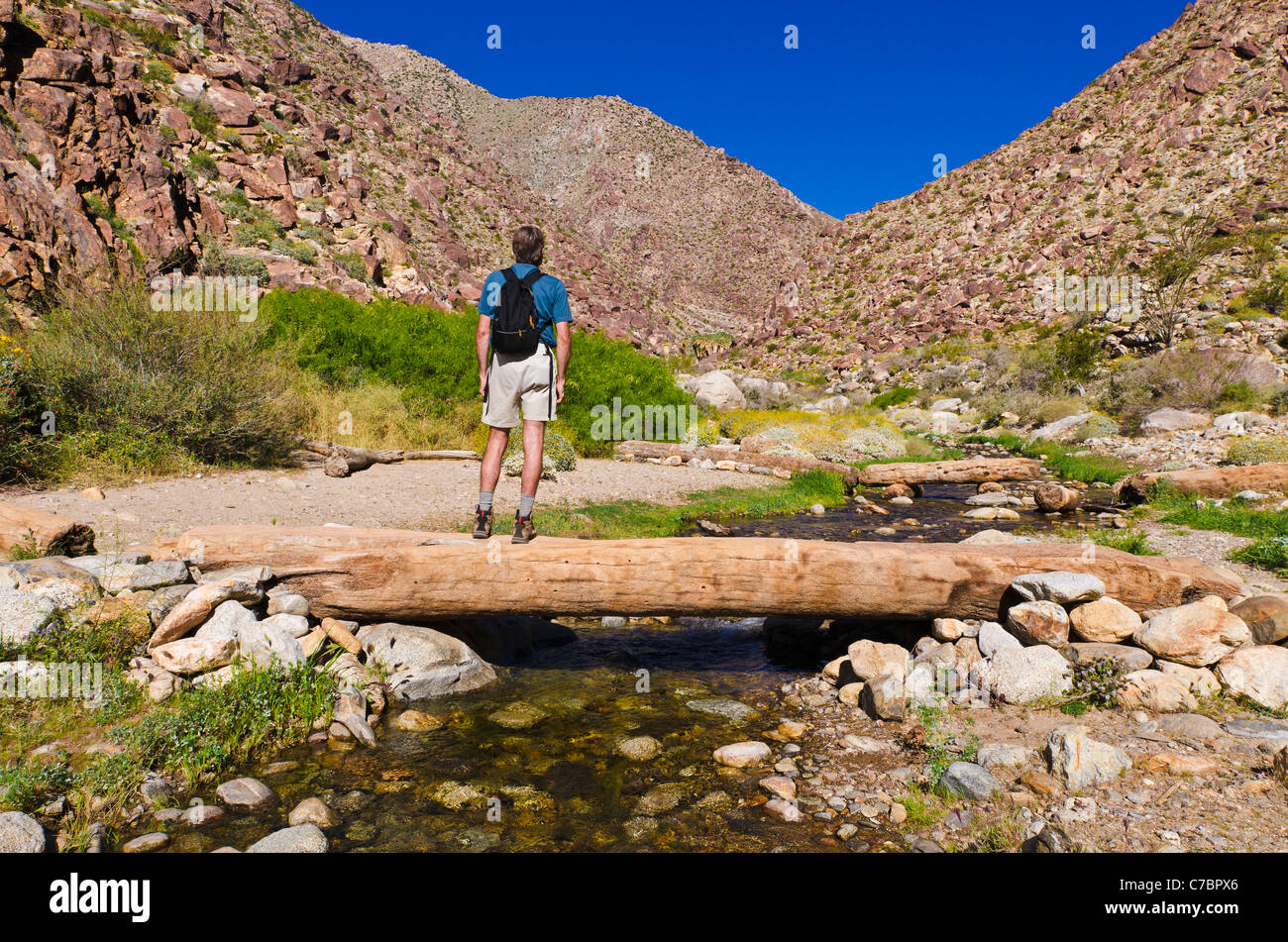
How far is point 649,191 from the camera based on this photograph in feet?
304

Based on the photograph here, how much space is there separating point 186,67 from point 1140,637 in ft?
160

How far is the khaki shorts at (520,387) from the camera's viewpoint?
5.51 metres

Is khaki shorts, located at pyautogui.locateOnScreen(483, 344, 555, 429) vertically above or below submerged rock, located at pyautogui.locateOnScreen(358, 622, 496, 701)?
above

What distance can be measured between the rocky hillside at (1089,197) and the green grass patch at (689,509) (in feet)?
100

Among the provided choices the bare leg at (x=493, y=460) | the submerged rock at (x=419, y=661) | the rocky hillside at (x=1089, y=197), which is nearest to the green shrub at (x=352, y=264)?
the rocky hillside at (x=1089, y=197)

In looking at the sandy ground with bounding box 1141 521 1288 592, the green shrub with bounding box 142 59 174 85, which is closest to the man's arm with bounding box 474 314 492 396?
the sandy ground with bounding box 1141 521 1288 592

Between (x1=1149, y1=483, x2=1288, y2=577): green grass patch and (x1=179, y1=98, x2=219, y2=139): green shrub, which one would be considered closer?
(x1=1149, y1=483, x2=1288, y2=577): green grass patch

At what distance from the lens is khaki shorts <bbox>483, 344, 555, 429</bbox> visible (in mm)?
5508

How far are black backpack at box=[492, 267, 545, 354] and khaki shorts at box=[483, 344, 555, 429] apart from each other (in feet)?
0.38

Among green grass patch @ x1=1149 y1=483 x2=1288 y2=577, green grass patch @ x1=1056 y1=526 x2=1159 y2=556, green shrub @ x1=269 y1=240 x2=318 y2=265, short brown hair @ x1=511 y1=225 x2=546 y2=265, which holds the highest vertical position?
green shrub @ x1=269 y1=240 x2=318 y2=265

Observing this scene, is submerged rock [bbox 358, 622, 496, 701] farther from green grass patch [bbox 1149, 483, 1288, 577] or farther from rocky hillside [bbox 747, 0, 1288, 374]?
rocky hillside [bbox 747, 0, 1288, 374]

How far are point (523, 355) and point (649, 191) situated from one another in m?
95.3

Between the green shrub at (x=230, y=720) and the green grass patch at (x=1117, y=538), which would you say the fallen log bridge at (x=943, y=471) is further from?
the green shrub at (x=230, y=720)
